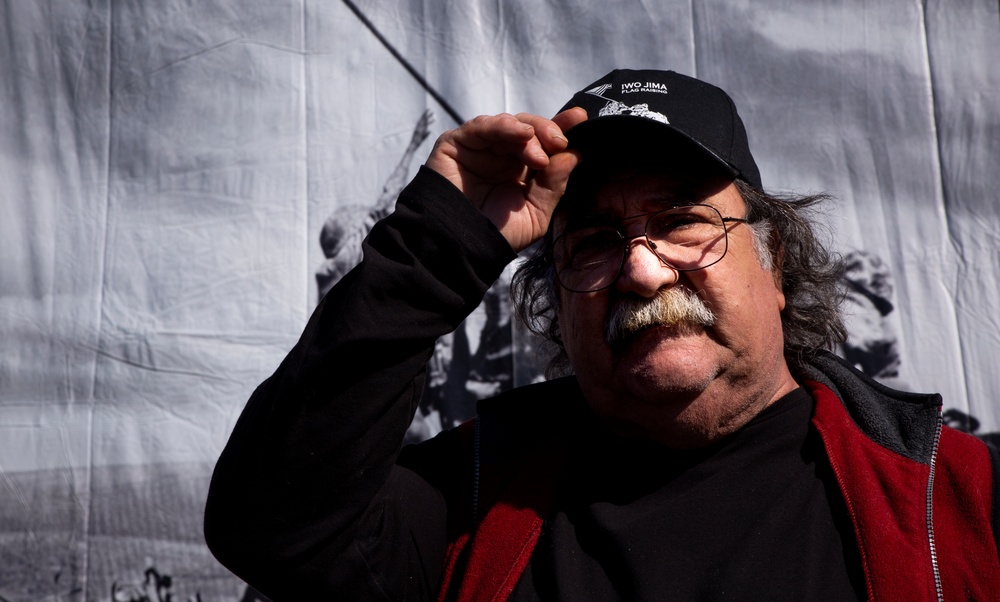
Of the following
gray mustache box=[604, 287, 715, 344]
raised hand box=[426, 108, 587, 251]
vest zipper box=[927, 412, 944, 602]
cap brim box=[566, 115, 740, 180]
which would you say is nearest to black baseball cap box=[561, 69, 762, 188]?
cap brim box=[566, 115, 740, 180]

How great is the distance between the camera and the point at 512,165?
1.20 m

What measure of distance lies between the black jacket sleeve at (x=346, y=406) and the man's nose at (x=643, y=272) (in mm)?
235

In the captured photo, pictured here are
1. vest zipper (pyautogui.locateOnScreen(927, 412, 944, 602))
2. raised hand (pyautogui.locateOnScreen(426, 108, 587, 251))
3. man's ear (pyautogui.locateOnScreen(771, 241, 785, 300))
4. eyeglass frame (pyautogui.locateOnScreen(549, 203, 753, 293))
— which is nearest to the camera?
vest zipper (pyautogui.locateOnScreen(927, 412, 944, 602))

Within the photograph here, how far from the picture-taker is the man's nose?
124 centimetres

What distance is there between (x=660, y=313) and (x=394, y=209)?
0.52 m

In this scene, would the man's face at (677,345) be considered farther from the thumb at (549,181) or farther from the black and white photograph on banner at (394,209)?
the thumb at (549,181)

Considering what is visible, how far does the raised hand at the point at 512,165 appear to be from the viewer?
114cm

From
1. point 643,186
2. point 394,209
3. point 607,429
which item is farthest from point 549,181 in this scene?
point 607,429

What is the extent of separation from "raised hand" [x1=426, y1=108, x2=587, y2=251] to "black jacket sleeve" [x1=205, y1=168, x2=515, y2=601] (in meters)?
0.06

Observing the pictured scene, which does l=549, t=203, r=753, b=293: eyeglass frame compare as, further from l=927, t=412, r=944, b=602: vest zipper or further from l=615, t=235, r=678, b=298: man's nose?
l=927, t=412, r=944, b=602: vest zipper

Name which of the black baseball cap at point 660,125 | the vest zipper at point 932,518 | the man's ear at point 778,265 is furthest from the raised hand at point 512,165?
the vest zipper at point 932,518

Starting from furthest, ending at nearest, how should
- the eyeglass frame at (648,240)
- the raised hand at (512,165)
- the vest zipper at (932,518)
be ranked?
the eyeglass frame at (648,240), the raised hand at (512,165), the vest zipper at (932,518)

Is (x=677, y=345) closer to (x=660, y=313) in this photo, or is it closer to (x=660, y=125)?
(x=660, y=313)

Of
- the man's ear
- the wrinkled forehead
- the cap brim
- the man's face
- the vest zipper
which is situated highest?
the cap brim
